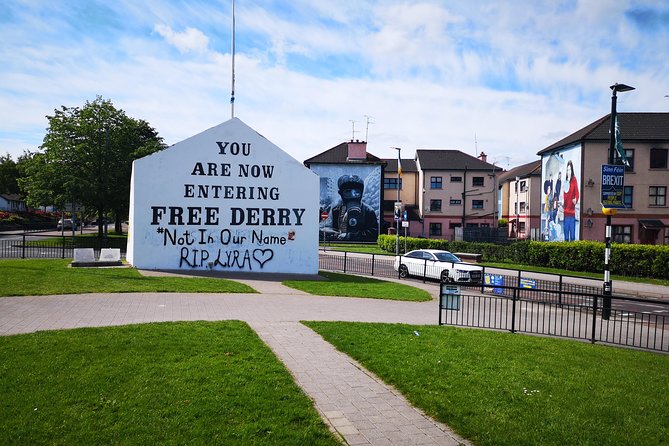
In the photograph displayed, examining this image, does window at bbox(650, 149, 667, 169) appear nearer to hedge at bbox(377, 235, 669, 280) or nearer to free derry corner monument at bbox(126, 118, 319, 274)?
hedge at bbox(377, 235, 669, 280)

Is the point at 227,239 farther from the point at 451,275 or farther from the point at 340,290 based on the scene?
the point at 451,275

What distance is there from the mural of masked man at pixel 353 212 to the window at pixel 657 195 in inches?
Answer: 1026

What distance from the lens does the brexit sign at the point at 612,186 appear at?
1524 cm

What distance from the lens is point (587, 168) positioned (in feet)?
128

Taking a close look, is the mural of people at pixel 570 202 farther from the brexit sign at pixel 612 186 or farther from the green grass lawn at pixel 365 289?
the brexit sign at pixel 612 186

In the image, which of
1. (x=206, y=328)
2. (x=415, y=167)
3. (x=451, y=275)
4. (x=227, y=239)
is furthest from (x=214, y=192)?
(x=415, y=167)

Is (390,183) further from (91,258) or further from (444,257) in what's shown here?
(91,258)

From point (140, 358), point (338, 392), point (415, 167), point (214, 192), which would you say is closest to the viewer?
point (338, 392)

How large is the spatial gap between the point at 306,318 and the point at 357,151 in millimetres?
44756

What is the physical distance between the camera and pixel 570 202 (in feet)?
132

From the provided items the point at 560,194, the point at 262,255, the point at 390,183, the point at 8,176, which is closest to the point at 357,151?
the point at 390,183

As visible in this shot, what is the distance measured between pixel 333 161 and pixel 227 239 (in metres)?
32.8

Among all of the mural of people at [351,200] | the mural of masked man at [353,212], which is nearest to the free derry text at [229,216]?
the mural of people at [351,200]

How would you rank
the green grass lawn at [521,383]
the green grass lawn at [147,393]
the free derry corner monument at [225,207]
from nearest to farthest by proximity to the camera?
the green grass lawn at [147,393] → the green grass lawn at [521,383] → the free derry corner monument at [225,207]
